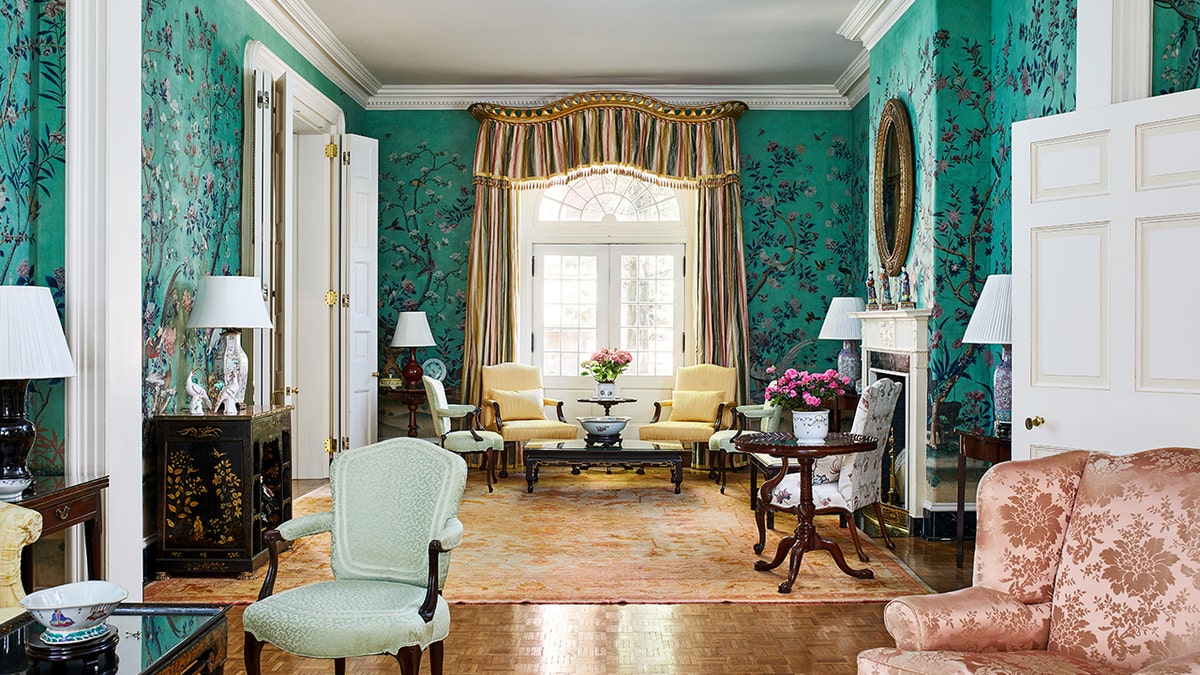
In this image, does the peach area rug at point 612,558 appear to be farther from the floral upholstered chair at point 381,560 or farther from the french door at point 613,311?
the french door at point 613,311

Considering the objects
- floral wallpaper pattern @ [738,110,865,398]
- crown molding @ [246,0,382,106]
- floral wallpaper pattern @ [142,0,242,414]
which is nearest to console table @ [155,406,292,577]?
floral wallpaper pattern @ [142,0,242,414]

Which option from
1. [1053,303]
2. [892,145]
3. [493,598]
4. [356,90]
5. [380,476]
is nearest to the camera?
[380,476]

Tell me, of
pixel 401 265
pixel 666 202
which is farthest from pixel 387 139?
pixel 666 202

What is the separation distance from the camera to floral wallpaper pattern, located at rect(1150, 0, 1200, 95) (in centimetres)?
388

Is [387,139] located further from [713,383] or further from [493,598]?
[493,598]

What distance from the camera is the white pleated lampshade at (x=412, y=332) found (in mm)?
8094

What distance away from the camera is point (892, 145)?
6.53 metres

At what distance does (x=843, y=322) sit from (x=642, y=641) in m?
4.23

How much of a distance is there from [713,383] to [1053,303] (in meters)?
4.51

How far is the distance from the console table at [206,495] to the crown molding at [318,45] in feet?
9.10

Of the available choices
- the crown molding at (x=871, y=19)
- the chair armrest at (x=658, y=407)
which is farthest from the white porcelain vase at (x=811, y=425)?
the chair armrest at (x=658, y=407)

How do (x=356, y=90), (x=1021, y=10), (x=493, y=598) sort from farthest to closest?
(x=356, y=90) → (x=1021, y=10) → (x=493, y=598)

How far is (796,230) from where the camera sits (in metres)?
8.65

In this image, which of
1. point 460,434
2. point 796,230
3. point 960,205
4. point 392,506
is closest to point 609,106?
point 796,230
